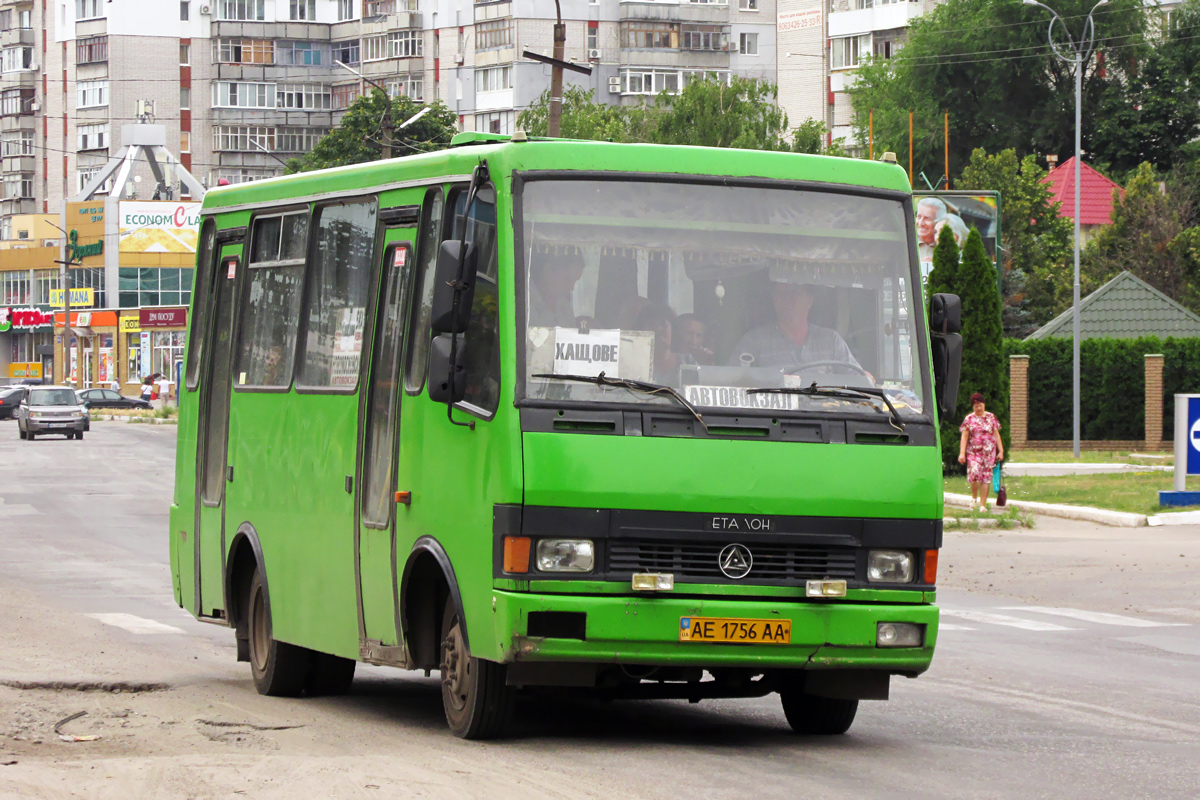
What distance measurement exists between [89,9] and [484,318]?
4622 inches

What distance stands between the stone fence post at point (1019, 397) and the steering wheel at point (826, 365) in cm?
4222

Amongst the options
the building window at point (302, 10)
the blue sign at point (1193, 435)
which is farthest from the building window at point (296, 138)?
the blue sign at point (1193, 435)

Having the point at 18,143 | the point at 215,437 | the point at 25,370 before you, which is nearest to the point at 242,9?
the point at 18,143

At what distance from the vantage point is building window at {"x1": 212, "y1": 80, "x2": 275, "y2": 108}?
120 meters

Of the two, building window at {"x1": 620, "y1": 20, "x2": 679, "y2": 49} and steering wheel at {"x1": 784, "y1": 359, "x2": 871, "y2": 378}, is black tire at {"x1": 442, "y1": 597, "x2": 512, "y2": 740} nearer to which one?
steering wheel at {"x1": 784, "y1": 359, "x2": 871, "y2": 378}

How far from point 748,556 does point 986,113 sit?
78.3 meters

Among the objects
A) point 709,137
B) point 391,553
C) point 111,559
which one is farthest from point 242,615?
point 709,137

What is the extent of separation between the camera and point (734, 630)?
8438 millimetres

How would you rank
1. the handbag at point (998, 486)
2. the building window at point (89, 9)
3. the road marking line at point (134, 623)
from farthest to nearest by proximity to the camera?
the building window at point (89, 9) < the handbag at point (998, 486) < the road marking line at point (134, 623)

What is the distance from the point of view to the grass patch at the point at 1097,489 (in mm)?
29703

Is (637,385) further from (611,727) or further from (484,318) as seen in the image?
(611,727)

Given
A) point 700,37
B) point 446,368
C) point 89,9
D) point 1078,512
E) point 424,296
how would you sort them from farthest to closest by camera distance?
point 89,9 → point 700,37 → point 1078,512 → point 424,296 → point 446,368

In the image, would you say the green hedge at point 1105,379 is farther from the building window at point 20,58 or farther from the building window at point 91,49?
the building window at point 20,58

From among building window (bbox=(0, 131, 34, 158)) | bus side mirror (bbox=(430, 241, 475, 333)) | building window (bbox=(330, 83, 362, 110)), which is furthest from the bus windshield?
building window (bbox=(0, 131, 34, 158))
